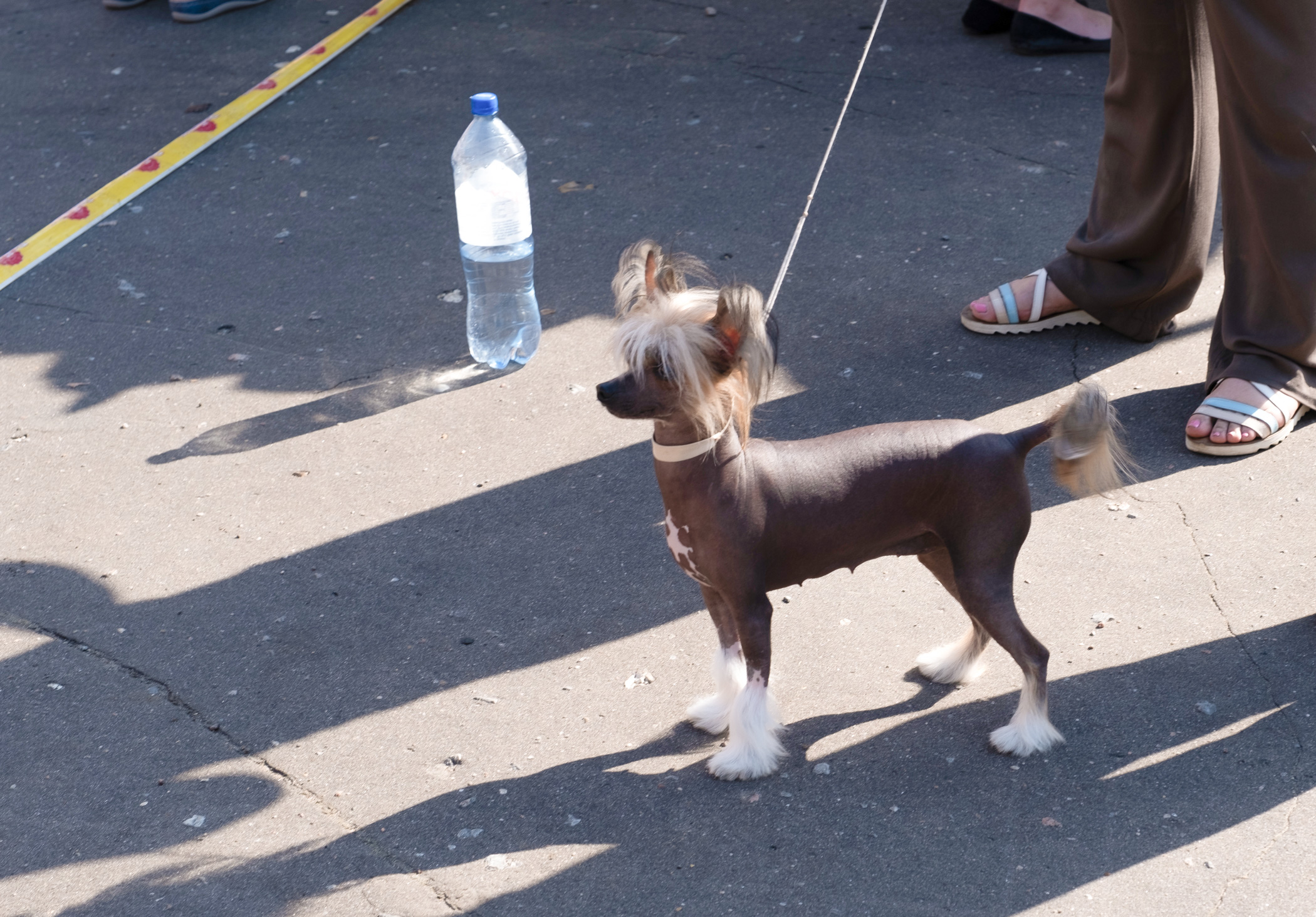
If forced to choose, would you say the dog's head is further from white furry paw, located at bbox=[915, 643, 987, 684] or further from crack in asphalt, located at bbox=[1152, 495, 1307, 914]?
crack in asphalt, located at bbox=[1152, 495, 1307, 914]

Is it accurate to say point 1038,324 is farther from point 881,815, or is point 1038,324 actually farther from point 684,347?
point 684,347

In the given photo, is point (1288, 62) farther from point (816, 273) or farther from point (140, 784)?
point (140, 784)

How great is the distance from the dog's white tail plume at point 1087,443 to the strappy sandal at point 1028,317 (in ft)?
6.42

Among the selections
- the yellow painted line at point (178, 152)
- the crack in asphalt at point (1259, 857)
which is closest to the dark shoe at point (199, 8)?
the yellow painted line at point (178, 152)

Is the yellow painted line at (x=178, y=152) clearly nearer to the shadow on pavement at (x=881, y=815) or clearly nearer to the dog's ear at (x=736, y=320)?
the shadow on pavement at (x=881, y=815)

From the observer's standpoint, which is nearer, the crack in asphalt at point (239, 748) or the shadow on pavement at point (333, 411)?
the crack in asphalt at point (239, 748)

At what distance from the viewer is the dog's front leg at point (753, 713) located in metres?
2.66

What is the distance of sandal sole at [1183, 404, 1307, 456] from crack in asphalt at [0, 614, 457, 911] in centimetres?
277

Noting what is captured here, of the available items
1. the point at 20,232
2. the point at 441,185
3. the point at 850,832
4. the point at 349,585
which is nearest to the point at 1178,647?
the point at 850,832

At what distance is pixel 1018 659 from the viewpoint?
2.77 metres

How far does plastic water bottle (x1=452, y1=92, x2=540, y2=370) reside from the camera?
4.73 meters

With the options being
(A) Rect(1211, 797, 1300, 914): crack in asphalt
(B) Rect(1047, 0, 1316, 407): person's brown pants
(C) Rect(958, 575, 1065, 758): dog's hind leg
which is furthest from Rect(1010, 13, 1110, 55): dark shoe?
(A) Rect(1211, 797, 1300, 914): crack in asphalt

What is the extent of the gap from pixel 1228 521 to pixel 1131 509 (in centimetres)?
28

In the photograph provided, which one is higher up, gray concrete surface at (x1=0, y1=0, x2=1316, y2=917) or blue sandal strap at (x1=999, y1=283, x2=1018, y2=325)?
blue sandal strap at (x1=999, y1=283, x2=1018, y2=325)
